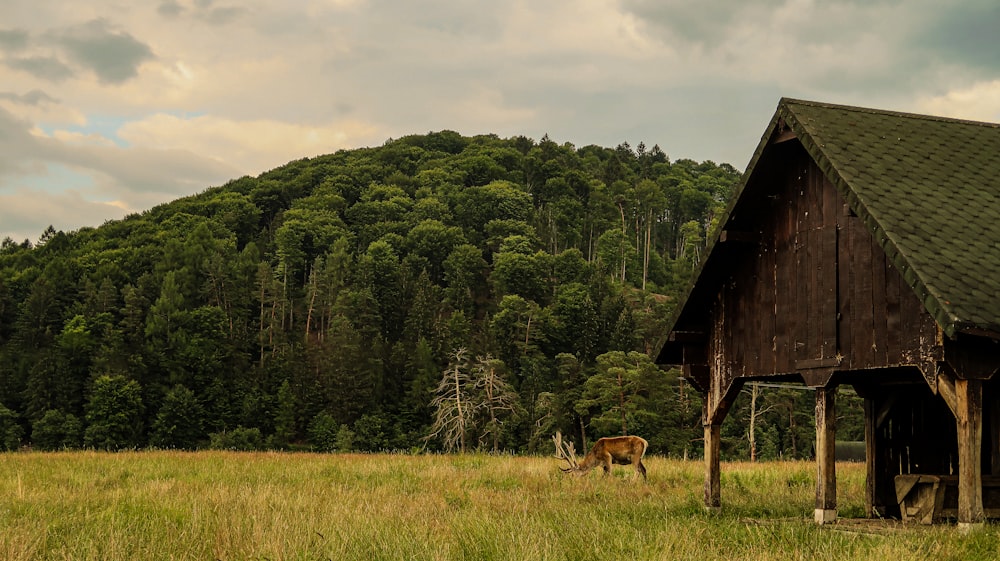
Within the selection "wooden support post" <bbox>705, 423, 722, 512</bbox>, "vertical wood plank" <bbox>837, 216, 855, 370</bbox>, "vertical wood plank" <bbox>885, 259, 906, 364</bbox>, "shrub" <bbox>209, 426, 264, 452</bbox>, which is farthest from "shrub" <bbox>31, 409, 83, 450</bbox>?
"vertical wood plank" <bbox>885, 259, 906, 364</bbox>

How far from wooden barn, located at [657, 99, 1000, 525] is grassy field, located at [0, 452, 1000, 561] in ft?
5.19

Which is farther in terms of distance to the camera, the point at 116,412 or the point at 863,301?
the point at 116,412

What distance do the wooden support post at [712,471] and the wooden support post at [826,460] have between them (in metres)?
2.51

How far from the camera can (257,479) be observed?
2217cm

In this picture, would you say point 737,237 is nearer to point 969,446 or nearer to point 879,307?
point 879,307

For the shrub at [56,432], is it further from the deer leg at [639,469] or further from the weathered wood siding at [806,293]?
the weathered wood siding at [806,293]

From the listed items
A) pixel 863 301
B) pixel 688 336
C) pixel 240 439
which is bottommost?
pixel 240 439

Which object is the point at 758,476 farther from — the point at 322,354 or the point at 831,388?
the point at 322,354

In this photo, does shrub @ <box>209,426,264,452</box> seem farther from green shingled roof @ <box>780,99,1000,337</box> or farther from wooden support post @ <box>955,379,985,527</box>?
wooden support post @ <box>955,379,985,527</box>

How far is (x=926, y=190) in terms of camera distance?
47.1 feet

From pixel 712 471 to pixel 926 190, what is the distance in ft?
20.9

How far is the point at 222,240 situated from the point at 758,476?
134080 mm

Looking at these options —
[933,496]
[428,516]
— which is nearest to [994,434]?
[933,496]

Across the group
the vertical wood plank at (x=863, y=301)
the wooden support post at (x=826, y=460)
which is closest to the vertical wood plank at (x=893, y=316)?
the vertical wood plank at (x=863, y=301)
